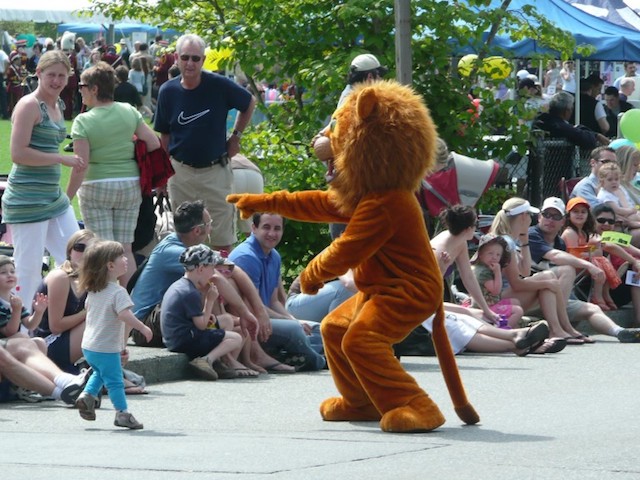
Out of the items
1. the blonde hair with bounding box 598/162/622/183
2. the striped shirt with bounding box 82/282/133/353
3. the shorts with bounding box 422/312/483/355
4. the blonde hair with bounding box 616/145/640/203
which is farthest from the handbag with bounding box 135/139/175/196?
the blonde hair with bounding box 616/145/640/203

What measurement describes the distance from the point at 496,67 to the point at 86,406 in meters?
8.81

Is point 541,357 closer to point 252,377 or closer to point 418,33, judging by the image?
point 252,377

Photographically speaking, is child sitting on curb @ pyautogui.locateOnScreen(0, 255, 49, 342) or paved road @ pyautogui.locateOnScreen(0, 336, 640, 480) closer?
paved road @ pyautogui.locateOnScreen(0, 336, 640, 480)

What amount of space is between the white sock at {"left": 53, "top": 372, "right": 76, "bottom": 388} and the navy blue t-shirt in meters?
3.40

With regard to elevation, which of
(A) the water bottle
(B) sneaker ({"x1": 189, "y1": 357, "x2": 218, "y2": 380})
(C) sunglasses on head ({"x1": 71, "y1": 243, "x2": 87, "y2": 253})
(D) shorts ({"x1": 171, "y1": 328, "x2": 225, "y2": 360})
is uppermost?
(C) sunglasses on head ({"x1": 71, "y1": 243, "x2": 87, "y2": 253})

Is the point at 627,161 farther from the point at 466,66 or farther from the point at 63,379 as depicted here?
the point at 63,379

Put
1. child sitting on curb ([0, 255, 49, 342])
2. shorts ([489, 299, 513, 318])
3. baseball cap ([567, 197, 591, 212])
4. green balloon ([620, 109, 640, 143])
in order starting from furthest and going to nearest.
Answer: green balloon ([620, 109, 640, 143]) < baseball cap ([567, 197, 591, 212]) < shorts ([489, 299, 513, 318]) < child sitting on curb ([0, 255, 49, 342])

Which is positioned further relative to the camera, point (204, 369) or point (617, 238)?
point (617, 238)

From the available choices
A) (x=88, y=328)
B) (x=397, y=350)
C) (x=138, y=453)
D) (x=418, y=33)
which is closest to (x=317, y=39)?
(x=418, y=33)

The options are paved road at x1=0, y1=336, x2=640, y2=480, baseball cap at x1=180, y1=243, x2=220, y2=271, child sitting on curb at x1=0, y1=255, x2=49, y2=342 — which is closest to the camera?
paved road at x1=0, y1=336, x2=640, y2=480

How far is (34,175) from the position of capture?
1084cm

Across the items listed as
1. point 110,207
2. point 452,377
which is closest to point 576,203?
point 110,207

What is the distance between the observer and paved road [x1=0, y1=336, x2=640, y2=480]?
253 inches

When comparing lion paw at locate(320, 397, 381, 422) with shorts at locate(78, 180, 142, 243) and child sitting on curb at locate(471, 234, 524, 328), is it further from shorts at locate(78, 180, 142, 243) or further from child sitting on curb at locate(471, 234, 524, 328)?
child sitting on curb at locate(471, 234, 524, 328)
